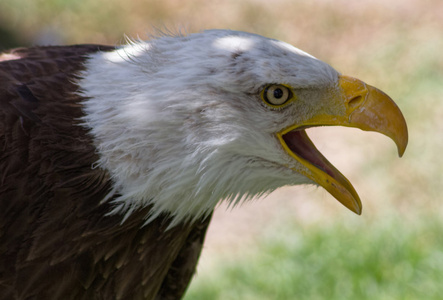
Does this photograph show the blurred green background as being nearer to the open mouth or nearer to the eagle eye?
the eagle eye

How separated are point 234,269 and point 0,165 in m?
2.66

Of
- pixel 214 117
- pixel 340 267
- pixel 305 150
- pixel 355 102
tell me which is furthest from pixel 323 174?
pixel 340 267

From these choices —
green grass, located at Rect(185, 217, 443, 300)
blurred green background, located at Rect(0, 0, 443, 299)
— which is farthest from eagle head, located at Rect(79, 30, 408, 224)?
green grass, located at Rect(185, 217, 443, 300)

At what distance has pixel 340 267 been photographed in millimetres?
4523

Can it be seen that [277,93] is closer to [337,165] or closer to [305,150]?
[305,150]

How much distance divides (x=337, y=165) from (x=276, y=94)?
3.56 m

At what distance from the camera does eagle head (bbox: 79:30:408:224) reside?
226 cm

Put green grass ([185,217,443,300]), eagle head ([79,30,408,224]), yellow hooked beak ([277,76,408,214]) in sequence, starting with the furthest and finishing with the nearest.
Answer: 1. green grass ([185,217,443,300])
2. yellow hooked beak ([277,76,408,214])
3. eagle head ([79,30,408,224])

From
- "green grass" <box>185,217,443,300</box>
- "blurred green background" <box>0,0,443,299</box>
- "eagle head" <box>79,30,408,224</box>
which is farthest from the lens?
"blurred green background" <box>0,0,443,299</box>

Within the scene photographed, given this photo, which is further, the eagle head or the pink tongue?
the pink tongue

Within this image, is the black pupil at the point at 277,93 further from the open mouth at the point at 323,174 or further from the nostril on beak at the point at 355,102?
the nostril on beak at the point at 355,102

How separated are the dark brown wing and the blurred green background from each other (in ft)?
1.96

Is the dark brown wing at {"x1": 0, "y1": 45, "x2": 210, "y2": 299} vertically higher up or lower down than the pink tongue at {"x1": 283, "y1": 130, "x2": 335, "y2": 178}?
lower down

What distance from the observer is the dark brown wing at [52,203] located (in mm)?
2314
